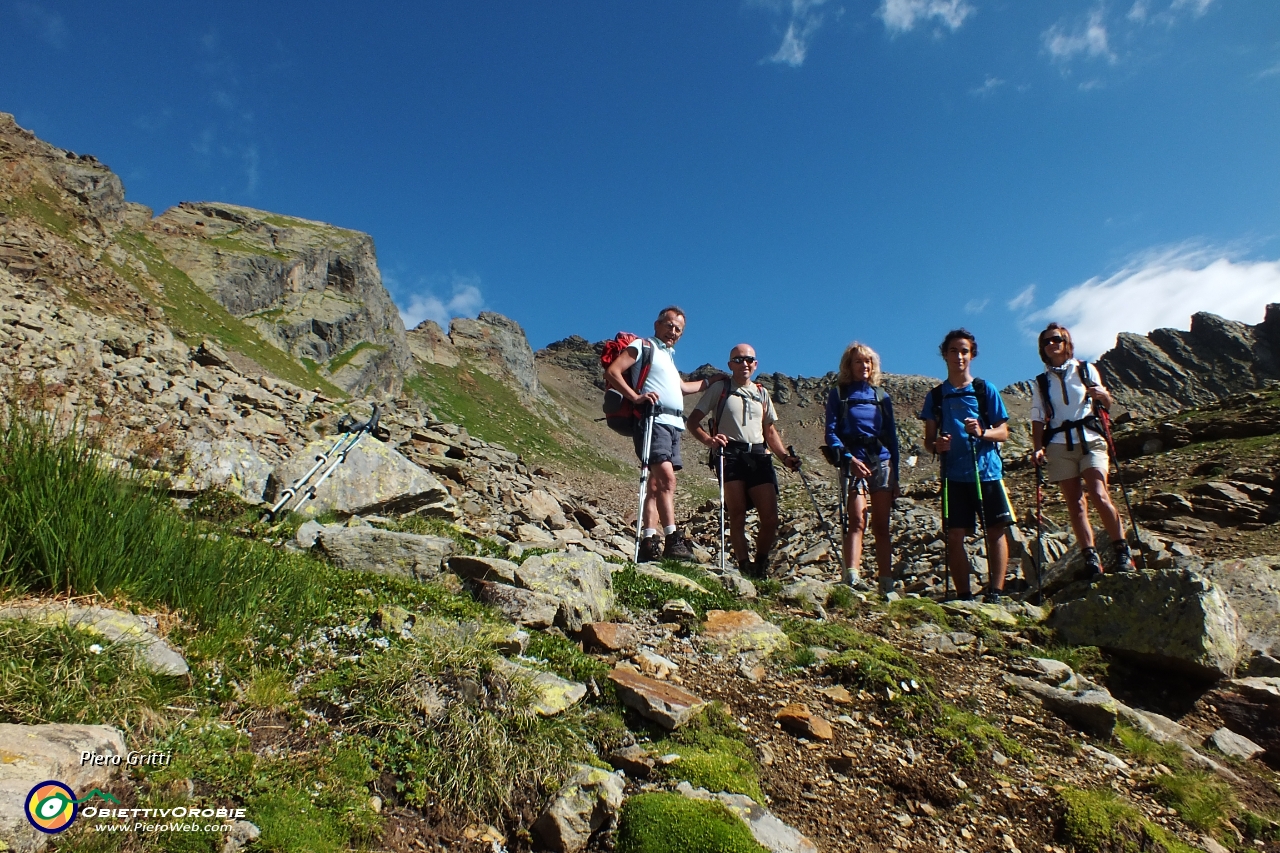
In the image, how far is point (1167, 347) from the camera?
95.4 metres

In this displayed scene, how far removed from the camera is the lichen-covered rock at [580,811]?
2715mm

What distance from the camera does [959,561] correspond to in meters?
7.32

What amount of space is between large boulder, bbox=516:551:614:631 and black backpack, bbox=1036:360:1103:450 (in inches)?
210

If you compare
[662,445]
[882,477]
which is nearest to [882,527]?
[882,477]

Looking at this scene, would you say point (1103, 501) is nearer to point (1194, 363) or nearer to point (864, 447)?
point (864, 447)

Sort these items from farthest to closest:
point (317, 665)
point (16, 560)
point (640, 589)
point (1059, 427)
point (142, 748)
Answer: point (1059, 427) → point (640, 589) → point (317, 665) → point (16, 560) → point (142, 748)

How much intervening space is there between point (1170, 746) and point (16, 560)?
22.2 ft

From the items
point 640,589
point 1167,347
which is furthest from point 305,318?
point 1167,347

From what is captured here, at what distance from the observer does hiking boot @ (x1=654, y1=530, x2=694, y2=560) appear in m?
7.48

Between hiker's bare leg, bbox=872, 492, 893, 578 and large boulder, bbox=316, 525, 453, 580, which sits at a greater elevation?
hiker's bare leg, bbox=872, 492, 893, 578

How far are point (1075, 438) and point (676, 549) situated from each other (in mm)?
4585

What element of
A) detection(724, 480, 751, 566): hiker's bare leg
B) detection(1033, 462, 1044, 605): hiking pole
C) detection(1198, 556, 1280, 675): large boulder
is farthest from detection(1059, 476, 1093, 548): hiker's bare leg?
detection(724, 480, 751, 566): hiker's bare leg

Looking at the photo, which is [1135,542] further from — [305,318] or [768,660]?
[305,318]

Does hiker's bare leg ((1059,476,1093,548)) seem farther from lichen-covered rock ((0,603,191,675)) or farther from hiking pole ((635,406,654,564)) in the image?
lichen-covered rock ((0,603,191,675))
